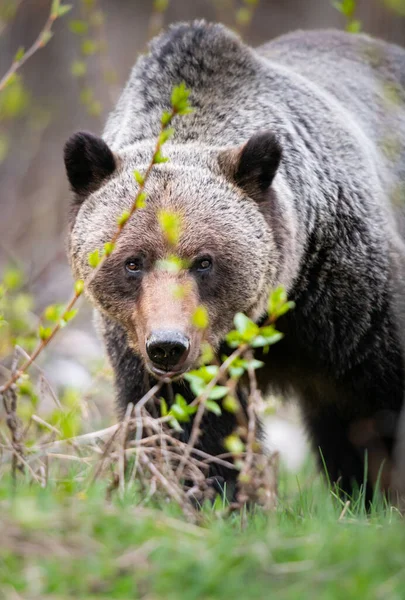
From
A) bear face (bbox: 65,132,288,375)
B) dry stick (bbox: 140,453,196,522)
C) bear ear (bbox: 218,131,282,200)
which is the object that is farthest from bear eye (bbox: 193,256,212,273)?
dry stick (bbox: 140,453,196,522)

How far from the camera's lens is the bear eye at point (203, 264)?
4.52 m

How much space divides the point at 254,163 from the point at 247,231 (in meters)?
0.36

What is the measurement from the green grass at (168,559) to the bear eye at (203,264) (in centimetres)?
156

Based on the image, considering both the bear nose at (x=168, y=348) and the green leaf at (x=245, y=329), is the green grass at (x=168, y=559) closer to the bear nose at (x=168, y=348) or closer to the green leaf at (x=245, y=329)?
the green leaf at (x=245, y=329)

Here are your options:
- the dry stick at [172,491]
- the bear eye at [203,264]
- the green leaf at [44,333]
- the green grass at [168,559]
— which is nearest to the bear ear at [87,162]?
the bear eye at [203,264]

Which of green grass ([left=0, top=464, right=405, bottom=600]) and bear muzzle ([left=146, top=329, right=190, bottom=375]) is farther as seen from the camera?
bear muzzle ([left=146, top=329, right=190, bottom=375])

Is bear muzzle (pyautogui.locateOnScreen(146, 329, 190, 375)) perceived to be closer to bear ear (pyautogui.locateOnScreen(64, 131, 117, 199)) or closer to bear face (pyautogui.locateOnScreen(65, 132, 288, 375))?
bear face (pyautogui.locateOnScreen(65, 132, 288, 375))

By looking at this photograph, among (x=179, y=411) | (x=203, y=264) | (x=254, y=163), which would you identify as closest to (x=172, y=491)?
(x=179, y=411)

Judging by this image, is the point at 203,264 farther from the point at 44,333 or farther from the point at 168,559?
the point at 168,559

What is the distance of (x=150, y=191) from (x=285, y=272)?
0.86 meters

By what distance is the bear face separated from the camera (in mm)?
4473

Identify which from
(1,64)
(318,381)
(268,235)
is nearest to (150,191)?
(268,235)

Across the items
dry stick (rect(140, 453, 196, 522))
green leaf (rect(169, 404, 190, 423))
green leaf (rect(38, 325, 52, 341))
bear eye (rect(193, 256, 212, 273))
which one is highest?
bear eye (rect(193, 256, 212, 273))

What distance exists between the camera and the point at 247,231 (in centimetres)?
473
